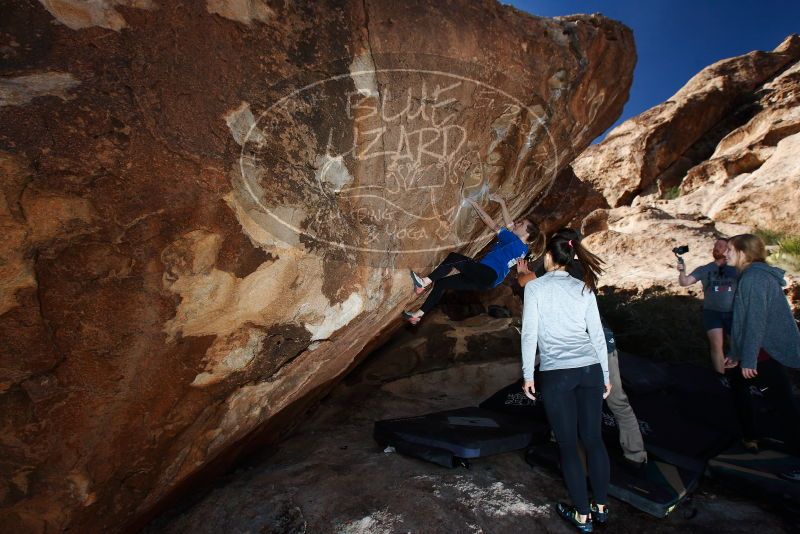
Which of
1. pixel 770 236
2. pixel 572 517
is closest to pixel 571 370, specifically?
pixel 572 517

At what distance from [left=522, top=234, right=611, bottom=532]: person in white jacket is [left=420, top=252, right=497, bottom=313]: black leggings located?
761 millimetres

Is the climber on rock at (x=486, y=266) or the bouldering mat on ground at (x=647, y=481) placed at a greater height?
the climber on rock at (x=486, y=266)

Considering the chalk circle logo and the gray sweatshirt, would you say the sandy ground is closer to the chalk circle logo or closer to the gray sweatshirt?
the gray sweatshirt

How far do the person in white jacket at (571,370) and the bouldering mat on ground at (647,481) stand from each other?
29cm

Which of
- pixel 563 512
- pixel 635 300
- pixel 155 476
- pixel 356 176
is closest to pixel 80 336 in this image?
pixel 155 476

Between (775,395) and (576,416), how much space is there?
168cm

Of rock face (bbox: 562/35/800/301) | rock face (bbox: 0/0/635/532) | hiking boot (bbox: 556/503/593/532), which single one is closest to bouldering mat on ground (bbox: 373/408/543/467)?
hiking boot (bbox: 556/503/593/532)

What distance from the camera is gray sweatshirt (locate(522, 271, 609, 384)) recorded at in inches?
76.8

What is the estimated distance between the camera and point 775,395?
102 inches

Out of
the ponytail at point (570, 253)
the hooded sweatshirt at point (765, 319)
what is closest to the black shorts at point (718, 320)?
the hooded sweatshirt at point (765, 319)

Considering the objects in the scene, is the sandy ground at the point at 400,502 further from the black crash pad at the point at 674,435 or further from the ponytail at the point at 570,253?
the ponytail at the point at 570,253

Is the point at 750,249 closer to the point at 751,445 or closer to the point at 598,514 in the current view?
the point at 751,445

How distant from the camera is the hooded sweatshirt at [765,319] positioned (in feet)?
7.98

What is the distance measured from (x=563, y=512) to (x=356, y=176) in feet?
6.93
